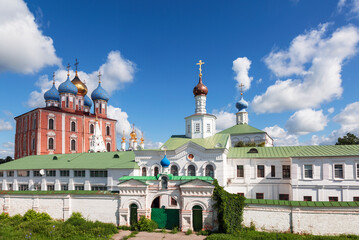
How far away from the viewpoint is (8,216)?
79.3ft

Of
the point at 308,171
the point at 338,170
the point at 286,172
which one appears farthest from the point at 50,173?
the point at 338,170

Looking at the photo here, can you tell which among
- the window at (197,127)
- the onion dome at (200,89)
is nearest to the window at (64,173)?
the window at (197,127)

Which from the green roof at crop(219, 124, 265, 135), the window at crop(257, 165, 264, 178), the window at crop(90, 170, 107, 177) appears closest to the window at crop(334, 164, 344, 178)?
the window at crop(257, 165, 264, 178)

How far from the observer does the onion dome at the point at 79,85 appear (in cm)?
5975

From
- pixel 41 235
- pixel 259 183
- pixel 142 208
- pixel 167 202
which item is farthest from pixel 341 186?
pixel 41 235

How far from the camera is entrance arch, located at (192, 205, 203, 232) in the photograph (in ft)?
65.1

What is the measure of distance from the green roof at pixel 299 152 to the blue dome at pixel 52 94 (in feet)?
131

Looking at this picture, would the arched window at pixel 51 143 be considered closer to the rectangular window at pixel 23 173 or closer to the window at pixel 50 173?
the rectangular window at pixel 23 173

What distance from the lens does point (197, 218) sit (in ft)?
65.5

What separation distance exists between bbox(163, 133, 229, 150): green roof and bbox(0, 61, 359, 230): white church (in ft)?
0.33

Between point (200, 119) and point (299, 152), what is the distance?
1080 cm

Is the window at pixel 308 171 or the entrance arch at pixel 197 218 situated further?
the window at pixel 308 171

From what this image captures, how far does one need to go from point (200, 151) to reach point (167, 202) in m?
6.33

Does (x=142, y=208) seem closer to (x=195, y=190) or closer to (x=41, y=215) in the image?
(x=195, y=190)
